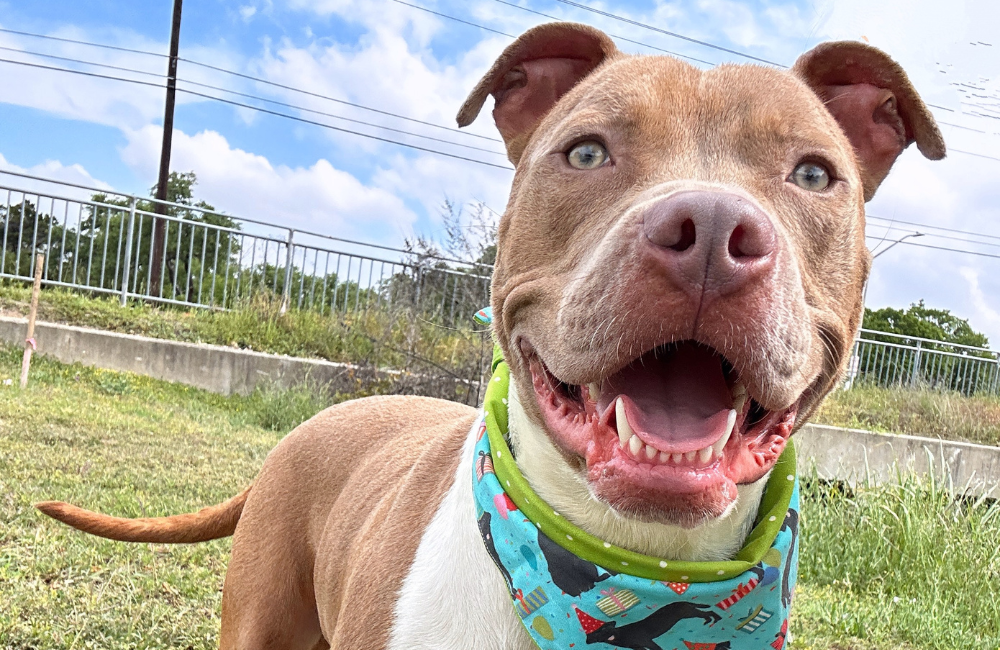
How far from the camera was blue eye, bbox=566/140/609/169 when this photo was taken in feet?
6.68

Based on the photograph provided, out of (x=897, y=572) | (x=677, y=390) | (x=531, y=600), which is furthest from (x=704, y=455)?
(x=897, y=572)

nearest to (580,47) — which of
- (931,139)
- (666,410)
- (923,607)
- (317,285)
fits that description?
(931,139)

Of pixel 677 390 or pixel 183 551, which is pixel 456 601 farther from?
pixel 183 551

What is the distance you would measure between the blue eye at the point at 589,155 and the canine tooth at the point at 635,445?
2.34 feet

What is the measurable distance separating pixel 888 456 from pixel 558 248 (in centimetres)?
918

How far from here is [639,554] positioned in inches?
78.2

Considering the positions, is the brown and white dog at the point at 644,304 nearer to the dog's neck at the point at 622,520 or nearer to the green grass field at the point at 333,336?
the dog's neck at the point at 622,520

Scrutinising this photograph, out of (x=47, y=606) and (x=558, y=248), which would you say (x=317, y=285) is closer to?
(x=47, y=606)

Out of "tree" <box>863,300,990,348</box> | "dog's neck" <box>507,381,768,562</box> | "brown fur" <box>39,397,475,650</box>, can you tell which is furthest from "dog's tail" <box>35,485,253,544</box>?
"tree" <box>863,300,990,348</box>

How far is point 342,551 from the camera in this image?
2.61 m

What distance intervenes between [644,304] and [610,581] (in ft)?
2.49

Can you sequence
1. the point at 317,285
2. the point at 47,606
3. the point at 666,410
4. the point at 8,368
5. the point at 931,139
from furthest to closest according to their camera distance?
1. the point at 317,285
2. the point at 8,368
3. the point at 47,606
4. the point at 931,139
5. the point at 666,410

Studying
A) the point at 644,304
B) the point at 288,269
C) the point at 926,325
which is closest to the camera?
the point at 644,304

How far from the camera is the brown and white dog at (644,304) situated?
1.64 m
